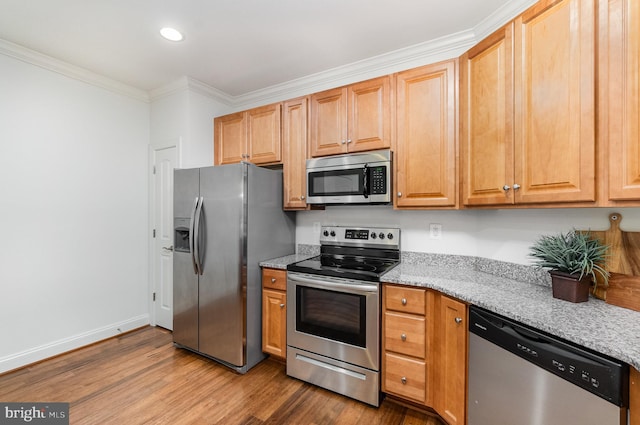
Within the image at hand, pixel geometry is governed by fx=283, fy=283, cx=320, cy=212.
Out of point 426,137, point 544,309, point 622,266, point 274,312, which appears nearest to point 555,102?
point 426,137

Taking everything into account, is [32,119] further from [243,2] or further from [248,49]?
[243,2]

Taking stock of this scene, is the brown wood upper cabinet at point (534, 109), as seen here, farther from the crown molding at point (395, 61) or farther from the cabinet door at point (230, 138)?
the cabinet door at point (230, 138)

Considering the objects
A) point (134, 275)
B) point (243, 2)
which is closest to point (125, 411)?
point (134, 275)

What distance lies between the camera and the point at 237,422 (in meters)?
1.77

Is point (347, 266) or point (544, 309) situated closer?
point (544, 309)

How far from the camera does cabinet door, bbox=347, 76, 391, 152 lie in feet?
7.13

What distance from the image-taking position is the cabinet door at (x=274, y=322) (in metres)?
2.34

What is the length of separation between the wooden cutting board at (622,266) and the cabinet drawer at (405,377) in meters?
1.05

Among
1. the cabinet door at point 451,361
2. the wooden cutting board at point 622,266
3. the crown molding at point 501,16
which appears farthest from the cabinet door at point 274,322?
the crown molding at point 501,16

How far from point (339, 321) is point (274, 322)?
25.5 inches

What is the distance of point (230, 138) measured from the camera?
2996 millimetres

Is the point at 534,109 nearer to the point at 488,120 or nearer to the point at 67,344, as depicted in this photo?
the point at 488,120

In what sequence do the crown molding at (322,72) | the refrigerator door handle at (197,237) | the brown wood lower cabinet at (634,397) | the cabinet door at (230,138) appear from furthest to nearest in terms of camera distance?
the cabinet door at (230,138)
the refrigerator door handle at (197,237)
the crown molding at (322,72)
the brown wood lower cabinet at (634,397)

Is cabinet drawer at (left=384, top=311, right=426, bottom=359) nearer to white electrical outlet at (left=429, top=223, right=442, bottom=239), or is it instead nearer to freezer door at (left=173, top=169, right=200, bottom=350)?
white electrical outlet at (left=429, top=223, right=442, bottom=239)
